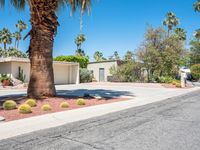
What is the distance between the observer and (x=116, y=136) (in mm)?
6660

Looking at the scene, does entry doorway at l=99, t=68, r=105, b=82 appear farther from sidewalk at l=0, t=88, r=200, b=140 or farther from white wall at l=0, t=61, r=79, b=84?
sidewalk at l=0, t=88, r=200, b=140

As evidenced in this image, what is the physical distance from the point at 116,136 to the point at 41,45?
8.40 m

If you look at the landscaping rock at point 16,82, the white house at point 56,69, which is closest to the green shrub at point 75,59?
the white house at point 56,69

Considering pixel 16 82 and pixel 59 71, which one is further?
pixel 59 71

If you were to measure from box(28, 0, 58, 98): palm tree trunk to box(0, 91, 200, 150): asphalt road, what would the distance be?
210 inches

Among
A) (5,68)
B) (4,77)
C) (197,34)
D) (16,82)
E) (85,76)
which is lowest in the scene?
(16,82)

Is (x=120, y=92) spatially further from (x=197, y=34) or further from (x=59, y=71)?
(x=197, y=34)

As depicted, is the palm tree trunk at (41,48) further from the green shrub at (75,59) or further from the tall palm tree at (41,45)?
the green shrub at (75,59)

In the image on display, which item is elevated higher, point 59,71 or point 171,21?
point 171,21

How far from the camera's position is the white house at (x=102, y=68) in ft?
125

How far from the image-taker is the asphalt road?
18.8 feet

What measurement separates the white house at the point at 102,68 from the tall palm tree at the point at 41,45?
2394 centimetres

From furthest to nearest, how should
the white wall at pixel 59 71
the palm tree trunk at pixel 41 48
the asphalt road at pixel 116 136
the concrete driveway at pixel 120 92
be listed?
the white wall at pixel 59 71 → the concrete driveway at pixel 120 92 → the palm tree trunk at pixel 41 48 → the asphalt road at pixel 116 136

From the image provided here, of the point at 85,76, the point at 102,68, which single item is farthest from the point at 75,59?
the point at 102,68
